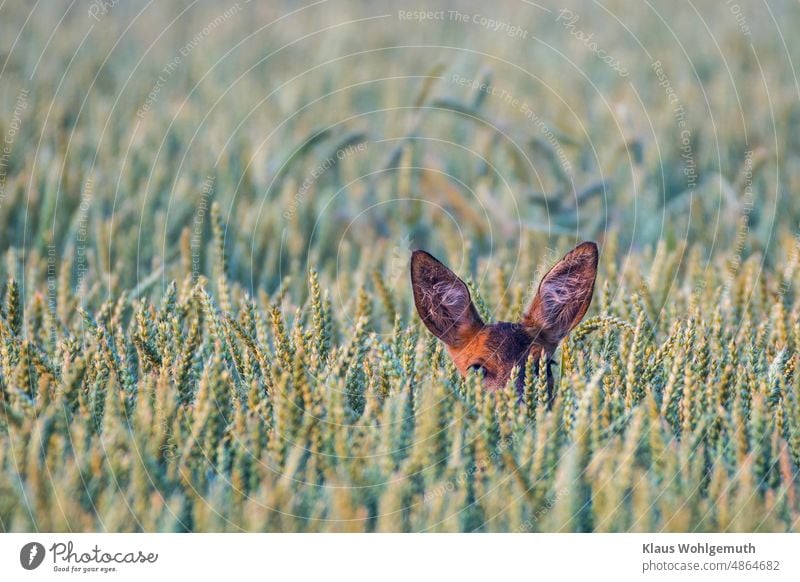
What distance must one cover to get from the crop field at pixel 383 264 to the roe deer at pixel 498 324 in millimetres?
80

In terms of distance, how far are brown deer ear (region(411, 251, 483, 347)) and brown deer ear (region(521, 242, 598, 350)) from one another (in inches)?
6.4

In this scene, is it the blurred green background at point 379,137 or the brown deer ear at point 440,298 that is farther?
the blurred green background at point 379,137

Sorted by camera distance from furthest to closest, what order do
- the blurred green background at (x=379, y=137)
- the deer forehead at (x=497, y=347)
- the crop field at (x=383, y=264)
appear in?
the blurred green background at (x=379, y=137) → the deer forehead at (x=497, y=347) → the crop field at (x=383, y=264)

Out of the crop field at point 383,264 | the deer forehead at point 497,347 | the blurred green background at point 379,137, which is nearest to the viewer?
the crop field at point 383,264

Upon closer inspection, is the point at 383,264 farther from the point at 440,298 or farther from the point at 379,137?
the point at 440,298

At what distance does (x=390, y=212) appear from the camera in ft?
17.1

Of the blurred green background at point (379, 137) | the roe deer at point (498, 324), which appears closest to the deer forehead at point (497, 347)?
the roe deer at point (498, 324)

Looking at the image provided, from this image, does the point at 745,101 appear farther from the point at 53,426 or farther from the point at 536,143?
the point at 53,426

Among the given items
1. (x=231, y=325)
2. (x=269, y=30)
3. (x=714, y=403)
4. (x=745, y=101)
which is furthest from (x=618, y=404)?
(x=269, y=30)

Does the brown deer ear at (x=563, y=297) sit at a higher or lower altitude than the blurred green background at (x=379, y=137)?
lower

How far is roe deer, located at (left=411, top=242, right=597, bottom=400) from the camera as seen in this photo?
294 cm

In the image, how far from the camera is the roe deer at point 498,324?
2.94 metres
